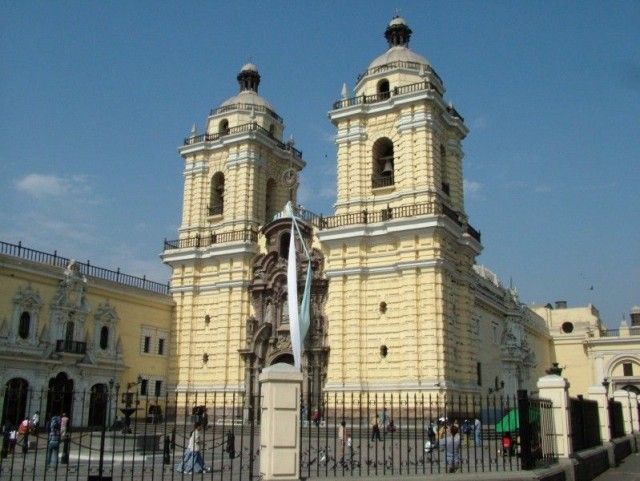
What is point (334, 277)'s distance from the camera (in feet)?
103

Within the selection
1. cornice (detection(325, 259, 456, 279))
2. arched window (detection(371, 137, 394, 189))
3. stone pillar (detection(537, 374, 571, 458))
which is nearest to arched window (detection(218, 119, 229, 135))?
arched window (detection(371, 137, 394, 189))

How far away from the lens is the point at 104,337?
32.5 metres

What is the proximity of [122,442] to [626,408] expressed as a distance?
66.2ft

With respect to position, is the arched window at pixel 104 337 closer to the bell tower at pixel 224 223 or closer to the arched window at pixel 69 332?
the arched window at pixel 69 332

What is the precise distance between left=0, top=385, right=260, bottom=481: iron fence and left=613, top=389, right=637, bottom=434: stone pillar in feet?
48.1

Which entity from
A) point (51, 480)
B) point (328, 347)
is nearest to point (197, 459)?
point (51, 480)

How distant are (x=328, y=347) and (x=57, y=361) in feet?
39.4

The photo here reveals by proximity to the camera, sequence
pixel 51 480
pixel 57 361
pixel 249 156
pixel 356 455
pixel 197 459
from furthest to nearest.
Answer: pixel 249 156
pixel 57 361
pixel 356 455
pixel 197 459
pixel 51 480

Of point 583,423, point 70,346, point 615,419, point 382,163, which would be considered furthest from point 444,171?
point 70,346

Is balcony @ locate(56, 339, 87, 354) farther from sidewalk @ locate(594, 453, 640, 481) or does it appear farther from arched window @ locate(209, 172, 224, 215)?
sidewalk @ locate(594, 453, 640, 481)

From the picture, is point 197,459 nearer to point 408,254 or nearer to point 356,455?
point 356,455

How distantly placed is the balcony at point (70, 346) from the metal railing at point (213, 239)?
839 centimetres

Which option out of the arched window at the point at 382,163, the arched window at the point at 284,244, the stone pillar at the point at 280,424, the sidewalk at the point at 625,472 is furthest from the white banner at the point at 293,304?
the stone pillar at the point at 280,424

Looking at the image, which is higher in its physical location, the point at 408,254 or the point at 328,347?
the point at 408,254
